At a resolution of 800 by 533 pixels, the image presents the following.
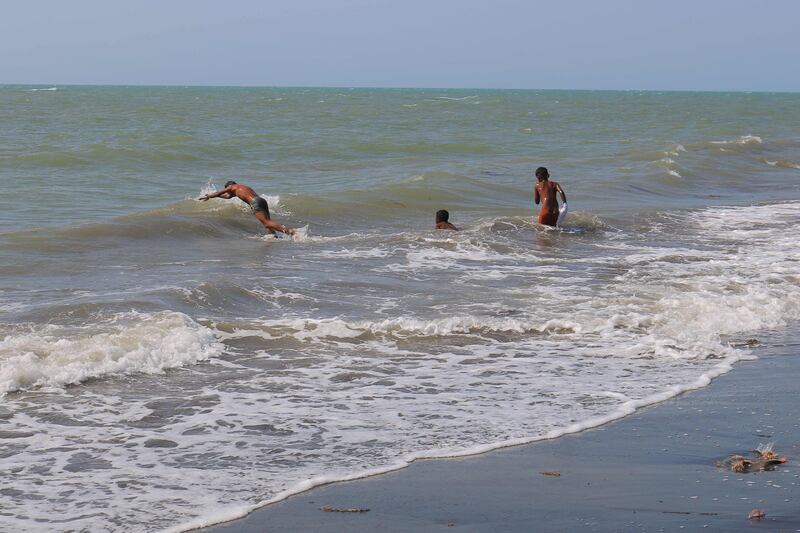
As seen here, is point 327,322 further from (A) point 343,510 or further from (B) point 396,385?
(A) point 343,510

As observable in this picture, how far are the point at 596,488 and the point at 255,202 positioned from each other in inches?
440

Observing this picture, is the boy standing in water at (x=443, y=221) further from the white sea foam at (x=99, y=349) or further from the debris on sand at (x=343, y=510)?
the debris on sand at (x=343, y=510)

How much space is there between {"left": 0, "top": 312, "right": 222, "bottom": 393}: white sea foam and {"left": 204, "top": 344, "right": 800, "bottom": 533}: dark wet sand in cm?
297

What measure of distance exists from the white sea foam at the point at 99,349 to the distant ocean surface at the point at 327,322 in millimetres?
25

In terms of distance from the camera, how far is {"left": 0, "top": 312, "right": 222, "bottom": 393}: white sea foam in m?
7.70

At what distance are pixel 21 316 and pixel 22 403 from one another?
8.99 ft

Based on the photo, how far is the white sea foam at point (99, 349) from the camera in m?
7.70

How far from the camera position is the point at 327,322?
974 centimetres

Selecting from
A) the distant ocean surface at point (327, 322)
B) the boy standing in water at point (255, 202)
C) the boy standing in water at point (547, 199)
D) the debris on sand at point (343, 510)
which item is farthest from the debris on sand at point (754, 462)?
the boy standing in water at point (547, 199)

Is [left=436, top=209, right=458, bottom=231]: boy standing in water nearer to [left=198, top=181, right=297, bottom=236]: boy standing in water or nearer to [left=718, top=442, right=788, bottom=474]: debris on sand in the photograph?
[left=198, top=181, right=297, bottom=236]: boy standing in water

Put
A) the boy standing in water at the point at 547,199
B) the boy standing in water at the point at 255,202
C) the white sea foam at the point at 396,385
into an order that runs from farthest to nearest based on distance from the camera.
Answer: the boy standing in water at the point at 547,199
the boy standing in water at the point at 255,202
the white sea foam at the point at 396,385

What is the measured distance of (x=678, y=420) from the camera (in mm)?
6828

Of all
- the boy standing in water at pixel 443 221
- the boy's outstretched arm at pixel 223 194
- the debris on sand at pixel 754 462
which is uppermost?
the boy's outstretched arm at pixel 223 194

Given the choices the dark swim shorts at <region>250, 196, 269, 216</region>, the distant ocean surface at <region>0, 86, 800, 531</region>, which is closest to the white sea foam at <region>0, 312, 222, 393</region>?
the distant ocean surface at <region>0, 86, 800, 531</region>
